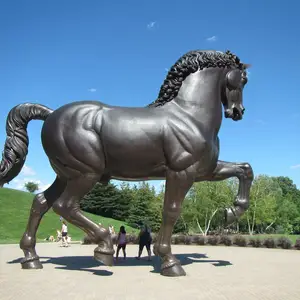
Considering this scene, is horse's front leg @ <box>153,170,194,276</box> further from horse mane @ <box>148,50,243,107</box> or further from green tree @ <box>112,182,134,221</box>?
green tree @ <box>112,182,134,221</box>

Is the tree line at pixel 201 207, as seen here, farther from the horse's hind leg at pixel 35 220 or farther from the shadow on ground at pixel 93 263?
the horse's hind leg at pixel 35 220

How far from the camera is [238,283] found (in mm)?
5895

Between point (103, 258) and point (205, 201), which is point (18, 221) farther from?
point (103, 258)

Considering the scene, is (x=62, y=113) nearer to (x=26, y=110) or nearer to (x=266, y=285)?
(x=26, y=110)

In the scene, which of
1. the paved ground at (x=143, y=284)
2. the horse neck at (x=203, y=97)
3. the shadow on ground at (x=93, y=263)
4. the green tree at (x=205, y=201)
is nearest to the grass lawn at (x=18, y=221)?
the green tree at (x=205, y=201)

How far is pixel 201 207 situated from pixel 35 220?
35622 mm

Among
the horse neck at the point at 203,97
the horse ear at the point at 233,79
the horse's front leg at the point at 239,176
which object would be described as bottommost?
the horse's front leg at the point at 239,176

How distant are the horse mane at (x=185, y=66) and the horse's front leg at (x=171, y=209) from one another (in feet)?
5.29

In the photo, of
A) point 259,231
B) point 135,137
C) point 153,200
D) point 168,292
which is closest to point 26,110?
point 135,137

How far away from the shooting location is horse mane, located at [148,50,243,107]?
7180 millimetres

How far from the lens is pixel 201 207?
41.7 meters

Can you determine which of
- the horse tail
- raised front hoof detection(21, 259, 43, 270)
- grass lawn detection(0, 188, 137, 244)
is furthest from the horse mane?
grass lawn detection(0, 188, 137, 244)

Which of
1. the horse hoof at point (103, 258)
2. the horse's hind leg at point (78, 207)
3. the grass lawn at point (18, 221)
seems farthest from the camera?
the grass lawn at point (18, 221)

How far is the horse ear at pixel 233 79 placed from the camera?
7.31 meters
